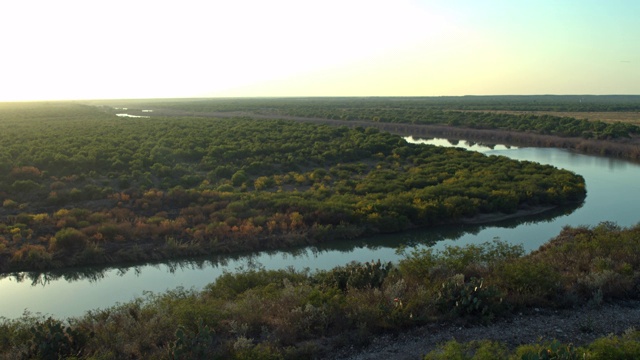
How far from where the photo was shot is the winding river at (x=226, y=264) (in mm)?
14742

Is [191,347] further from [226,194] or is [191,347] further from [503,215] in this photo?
[503,215]

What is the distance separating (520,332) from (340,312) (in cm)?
316

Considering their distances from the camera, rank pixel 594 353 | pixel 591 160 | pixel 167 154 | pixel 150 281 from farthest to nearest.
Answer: pixel 591 160
pixel 167 154
pixel 150 281
pixel 594 353

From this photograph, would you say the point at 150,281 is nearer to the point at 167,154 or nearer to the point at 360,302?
the point at 360,302

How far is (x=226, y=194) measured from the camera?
2412 centimetres

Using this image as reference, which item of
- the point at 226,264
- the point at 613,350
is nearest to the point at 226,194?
the point at 226,264

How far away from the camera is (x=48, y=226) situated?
1953 centimetres

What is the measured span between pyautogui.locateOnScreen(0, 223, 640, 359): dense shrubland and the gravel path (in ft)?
0.85

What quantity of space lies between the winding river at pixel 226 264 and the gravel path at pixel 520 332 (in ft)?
22.6

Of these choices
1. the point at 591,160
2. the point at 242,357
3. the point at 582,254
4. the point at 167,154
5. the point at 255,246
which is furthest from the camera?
the point at 591,160

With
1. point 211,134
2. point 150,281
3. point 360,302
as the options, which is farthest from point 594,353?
point 211,134

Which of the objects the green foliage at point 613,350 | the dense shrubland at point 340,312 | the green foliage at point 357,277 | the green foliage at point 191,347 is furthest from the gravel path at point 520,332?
the green foliage at point 357,277

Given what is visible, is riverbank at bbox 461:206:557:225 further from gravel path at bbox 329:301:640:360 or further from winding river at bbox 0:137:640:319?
gravel path at bbox 329:301:640:360

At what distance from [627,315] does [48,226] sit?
19.2 metres
